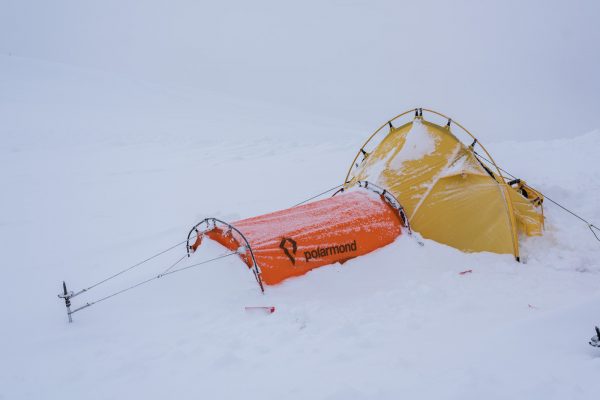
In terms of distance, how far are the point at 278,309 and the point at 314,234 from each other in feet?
4.10

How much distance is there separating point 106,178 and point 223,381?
9695 mm

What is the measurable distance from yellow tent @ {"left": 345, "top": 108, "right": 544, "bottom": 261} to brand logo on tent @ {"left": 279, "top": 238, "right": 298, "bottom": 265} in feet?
7.26

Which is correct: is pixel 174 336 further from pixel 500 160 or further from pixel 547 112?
pixel 547 112

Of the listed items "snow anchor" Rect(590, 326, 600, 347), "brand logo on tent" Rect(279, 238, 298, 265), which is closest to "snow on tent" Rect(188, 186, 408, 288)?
"brand logo on tent" Rect(279, 238, 298, 265)

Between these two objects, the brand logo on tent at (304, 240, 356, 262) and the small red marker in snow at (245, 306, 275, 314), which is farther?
the brand logo on tent at (304, 240, 356, 262)

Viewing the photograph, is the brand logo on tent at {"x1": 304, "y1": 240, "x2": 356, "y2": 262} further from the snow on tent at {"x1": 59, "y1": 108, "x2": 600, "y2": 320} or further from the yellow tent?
the yellow tent

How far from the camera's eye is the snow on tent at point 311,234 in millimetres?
5664

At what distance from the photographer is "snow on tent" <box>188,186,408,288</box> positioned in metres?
5.66

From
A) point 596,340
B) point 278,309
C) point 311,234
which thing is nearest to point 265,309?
point 278,309

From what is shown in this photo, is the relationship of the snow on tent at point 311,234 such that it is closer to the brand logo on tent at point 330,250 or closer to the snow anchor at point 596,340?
the brand logo on tent at point 330,250

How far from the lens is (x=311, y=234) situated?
19.5 ft

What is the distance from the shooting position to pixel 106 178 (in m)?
12.1

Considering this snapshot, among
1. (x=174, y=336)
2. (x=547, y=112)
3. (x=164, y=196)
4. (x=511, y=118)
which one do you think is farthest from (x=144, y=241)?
(x=547, y=112)

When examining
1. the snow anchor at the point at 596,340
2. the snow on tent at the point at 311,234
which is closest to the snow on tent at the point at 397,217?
the snow on tent at the point at 311,234
